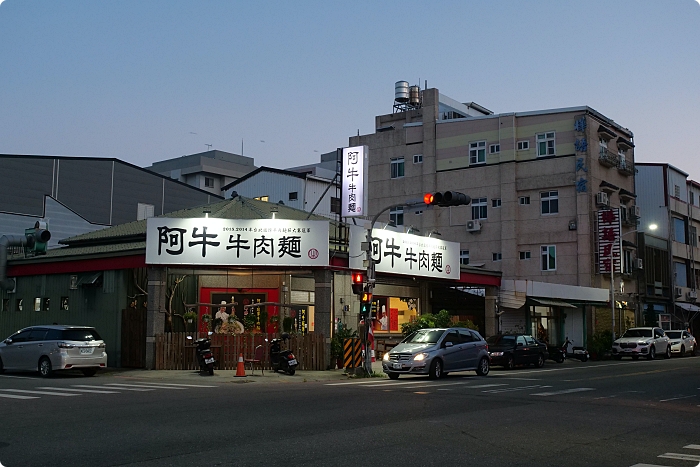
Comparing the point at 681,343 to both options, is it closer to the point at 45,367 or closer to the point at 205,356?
the point at 205,356

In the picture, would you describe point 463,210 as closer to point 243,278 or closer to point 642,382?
point 243,278

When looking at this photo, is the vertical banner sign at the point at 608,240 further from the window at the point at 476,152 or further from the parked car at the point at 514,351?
the parked car at the point at 514,351

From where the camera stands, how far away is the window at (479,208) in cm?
5597

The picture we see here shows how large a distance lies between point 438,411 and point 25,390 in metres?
10.7

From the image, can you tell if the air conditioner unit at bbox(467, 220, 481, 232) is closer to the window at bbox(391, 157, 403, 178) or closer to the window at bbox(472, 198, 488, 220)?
the window at bbox(472, 198, 488, 220)

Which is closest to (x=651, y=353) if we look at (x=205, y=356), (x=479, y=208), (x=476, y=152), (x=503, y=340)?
(x=503, y=340)

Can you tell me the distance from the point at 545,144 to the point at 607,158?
434 cm

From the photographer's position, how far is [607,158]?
174ft

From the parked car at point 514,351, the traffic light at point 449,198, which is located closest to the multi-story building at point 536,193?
the parked car at point 514,351

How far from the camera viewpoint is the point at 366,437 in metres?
11.4

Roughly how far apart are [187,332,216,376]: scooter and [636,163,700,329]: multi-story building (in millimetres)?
42119

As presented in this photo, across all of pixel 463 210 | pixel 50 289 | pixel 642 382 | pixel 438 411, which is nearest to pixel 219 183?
pixel 463 210

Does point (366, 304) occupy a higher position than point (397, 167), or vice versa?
point (397, 167)

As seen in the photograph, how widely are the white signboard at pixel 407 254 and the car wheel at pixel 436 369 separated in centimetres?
591
